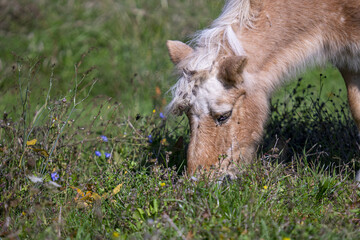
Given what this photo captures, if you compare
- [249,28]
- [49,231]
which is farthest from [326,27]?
[49,231]

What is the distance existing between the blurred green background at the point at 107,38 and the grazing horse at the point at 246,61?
2.93 m

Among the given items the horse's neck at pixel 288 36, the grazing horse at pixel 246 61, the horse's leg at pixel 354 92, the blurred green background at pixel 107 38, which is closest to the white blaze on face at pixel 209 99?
the grazing horse at pixel 246 61

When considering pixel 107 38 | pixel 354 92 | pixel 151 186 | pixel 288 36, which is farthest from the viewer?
pixel 107 38

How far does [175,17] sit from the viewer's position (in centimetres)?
846

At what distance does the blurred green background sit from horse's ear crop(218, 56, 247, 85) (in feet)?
10.3

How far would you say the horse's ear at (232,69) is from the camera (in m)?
3.44

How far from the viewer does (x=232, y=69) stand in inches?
136

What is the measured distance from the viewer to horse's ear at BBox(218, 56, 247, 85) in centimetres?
344

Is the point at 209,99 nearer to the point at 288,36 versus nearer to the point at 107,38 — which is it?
the point at 288,36

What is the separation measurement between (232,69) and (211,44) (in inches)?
13.8

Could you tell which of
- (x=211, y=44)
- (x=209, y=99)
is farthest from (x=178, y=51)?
(x=209, y=99)

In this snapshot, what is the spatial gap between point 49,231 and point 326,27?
264 centimetres

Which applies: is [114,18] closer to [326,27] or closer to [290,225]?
[326,27]

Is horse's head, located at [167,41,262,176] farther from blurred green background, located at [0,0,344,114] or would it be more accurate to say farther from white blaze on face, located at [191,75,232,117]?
blurred green background, located at [0,0,344,114]
